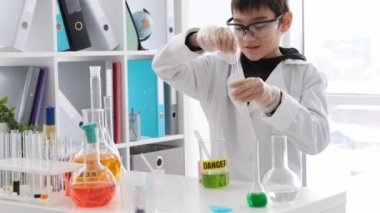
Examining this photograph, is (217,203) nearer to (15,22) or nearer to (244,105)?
(244,105)

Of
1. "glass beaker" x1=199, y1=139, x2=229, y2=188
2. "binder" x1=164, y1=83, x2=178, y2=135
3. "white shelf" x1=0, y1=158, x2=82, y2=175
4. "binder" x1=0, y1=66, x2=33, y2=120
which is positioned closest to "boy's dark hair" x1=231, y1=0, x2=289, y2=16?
"glass beaker" x1=199, y1=139, x2=229, y2=188

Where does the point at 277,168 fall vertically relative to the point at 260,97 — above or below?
below

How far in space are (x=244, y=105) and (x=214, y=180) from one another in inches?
19.7

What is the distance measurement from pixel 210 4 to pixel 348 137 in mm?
1046

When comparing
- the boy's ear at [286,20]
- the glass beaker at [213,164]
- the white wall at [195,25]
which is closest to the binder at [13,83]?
the white wall at [195,25]

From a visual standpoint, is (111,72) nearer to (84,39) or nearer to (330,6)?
(84,39)

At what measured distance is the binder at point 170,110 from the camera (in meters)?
3.15

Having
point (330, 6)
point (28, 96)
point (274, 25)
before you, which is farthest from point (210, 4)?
point (274, 25)

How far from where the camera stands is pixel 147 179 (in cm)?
140

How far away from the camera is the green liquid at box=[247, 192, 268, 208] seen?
Result: 1358mm

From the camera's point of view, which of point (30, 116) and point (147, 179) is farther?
point (30, 116)

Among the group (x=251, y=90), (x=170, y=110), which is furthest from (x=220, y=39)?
(x=170, y=110)

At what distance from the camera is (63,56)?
262 cm

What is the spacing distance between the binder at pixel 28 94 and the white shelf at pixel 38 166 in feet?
3.19
